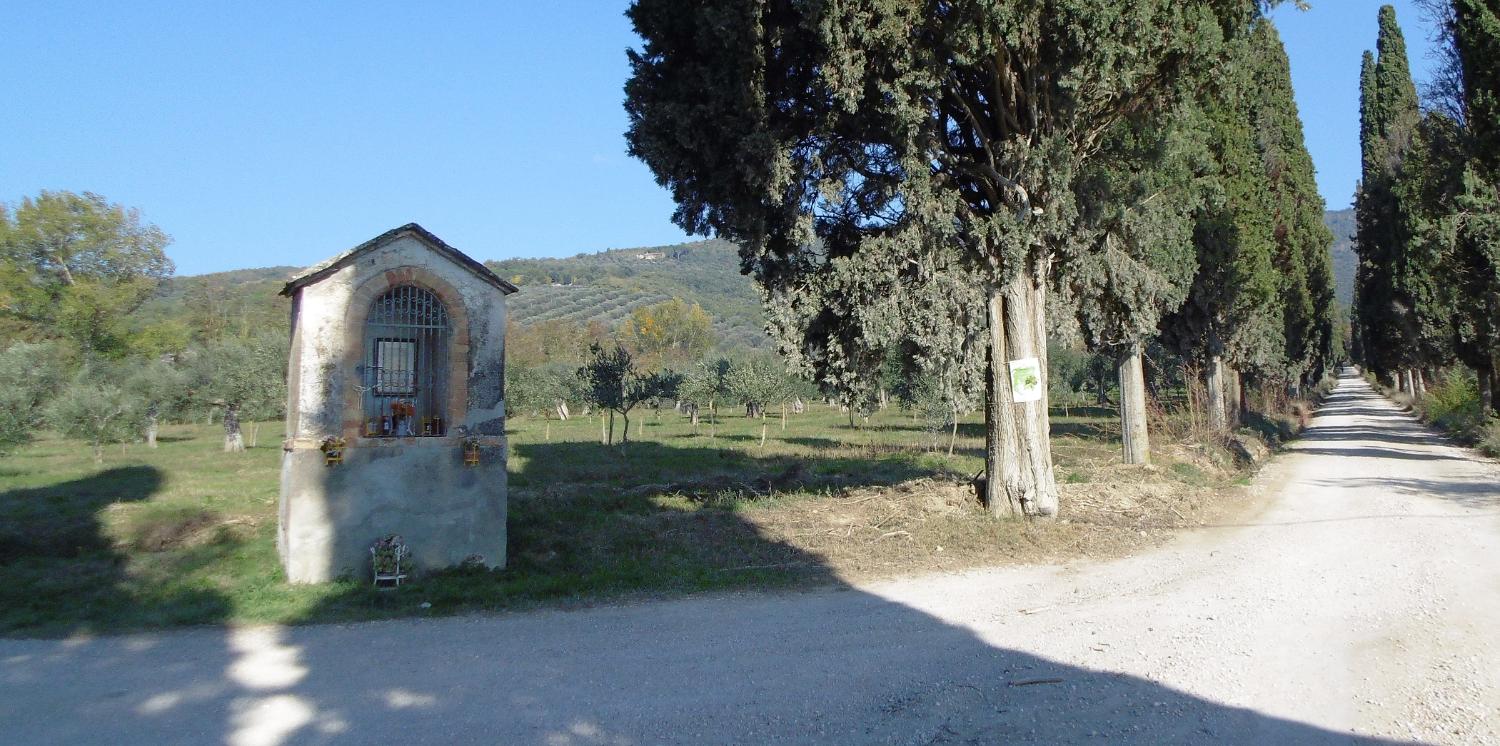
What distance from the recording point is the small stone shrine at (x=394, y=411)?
369 inches

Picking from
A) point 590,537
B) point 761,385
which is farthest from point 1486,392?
point 590,537

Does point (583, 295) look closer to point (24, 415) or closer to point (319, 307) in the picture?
point (24, 415)

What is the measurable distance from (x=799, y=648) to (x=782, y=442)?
2717 centimetres

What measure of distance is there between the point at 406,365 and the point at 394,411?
2.31 feet

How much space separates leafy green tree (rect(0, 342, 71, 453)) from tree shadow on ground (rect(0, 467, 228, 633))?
3.25 metres

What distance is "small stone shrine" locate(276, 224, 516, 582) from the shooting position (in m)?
9.38

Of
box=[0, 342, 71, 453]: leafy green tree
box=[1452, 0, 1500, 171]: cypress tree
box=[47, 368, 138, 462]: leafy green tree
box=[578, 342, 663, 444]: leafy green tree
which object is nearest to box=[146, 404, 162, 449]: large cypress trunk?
box=[47, 368, 138, 462]: leafy green tree

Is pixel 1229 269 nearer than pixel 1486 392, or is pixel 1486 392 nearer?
pixel 1229 269

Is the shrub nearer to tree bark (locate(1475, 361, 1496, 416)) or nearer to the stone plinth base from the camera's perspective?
tree bark (locate(1475, 361, 1496, 416))

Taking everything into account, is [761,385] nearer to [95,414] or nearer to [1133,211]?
[95,414]

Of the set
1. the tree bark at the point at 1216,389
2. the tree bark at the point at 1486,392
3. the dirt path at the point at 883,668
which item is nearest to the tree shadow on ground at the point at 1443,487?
the dirt path at the point at 883,668

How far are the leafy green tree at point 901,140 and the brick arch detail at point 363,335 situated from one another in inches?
125

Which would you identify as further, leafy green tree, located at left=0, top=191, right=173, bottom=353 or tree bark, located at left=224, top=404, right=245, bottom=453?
leafy green tree, located at left=0, top=191, right=173, bottom=353

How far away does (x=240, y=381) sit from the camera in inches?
1369
